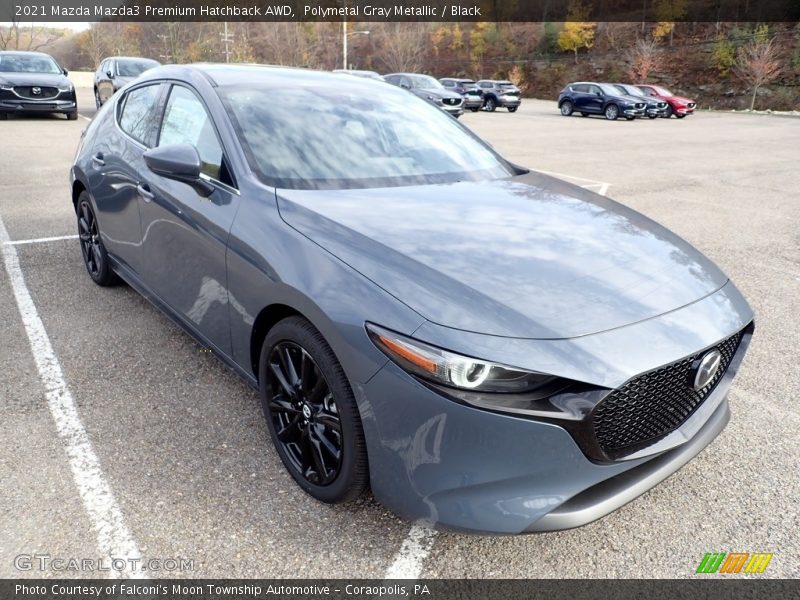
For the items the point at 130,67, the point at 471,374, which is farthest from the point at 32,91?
the point at 471,374

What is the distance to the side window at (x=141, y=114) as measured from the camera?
11.9 feet

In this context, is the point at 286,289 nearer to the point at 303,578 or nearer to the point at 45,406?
the point at 303,578

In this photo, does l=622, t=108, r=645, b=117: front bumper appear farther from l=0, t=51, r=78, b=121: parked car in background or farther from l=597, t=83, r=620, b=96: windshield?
l=0, t=51, r=78, b=121: parked car in background

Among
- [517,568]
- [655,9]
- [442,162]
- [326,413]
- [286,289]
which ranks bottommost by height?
[517,568]

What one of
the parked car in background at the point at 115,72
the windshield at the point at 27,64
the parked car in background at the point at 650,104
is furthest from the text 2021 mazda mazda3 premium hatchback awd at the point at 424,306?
the parked car in background at the point at 650,104

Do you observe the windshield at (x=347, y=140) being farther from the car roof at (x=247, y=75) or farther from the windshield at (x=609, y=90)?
the windshield at (x=609, y=90)

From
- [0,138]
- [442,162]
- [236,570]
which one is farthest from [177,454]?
[0,138]

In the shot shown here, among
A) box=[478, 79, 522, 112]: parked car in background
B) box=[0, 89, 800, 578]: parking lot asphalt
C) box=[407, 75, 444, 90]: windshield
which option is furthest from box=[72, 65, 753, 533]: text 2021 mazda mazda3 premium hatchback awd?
box=[478, 79, 522, 112]: parked car in background

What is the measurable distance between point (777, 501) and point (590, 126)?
76.5ft

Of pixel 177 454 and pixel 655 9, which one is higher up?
pixel 655 9

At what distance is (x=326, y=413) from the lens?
2285mm

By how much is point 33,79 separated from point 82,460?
52.5 feet

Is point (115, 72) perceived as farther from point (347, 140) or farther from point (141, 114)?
point (347, 140)

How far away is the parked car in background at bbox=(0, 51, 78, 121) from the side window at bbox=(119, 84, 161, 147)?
45.0 ft
